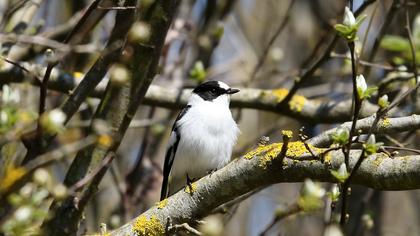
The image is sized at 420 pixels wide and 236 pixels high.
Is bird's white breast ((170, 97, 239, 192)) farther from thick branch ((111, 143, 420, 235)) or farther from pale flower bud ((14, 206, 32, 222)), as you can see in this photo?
pale flower bud ((14, 206, 32, 222))

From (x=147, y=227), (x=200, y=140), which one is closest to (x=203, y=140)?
(x=200, y=140)

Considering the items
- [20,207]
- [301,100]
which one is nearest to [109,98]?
[20,207]

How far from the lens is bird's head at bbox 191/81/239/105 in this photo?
5705 mm

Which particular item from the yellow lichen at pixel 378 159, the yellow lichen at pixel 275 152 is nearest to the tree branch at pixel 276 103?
the yellow lichen at pixel 275 152

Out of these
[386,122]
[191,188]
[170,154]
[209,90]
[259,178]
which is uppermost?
[386,122]

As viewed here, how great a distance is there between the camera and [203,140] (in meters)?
5.46

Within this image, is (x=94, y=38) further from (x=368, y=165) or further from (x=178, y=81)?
(x=368, y=165)

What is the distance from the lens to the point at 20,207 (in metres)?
2.66

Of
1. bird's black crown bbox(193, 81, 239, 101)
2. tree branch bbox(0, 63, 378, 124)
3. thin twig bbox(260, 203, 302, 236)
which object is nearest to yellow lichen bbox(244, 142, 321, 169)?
thin twig bbox(260, 203, 302, 236)

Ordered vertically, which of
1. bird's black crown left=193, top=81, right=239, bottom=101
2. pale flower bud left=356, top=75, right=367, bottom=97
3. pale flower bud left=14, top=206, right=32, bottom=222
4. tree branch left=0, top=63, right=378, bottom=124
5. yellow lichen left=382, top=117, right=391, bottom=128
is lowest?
bird's black crown left=193, top=81, right=239, bottom=101

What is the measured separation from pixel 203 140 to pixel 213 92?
67cm

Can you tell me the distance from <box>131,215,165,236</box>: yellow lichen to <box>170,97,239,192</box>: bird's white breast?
1.77 meters

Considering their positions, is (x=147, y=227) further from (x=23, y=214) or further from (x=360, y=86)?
(x=360, y=86)

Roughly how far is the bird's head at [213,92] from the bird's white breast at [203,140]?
5.9 inches
